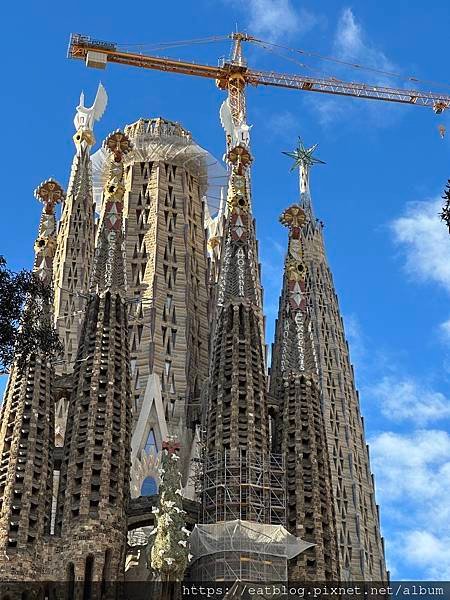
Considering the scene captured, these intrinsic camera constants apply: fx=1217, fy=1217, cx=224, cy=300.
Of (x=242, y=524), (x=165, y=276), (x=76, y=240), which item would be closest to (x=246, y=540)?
(x=242, y=524)

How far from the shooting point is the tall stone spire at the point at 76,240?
5172cm

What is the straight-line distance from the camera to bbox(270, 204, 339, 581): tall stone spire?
3941 cm

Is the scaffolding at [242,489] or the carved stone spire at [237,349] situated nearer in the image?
the scaffolding at [242,489]

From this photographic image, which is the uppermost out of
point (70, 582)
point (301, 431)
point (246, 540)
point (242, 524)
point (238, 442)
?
point (301, 431)

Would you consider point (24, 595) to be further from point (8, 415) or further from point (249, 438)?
point (249, 438)

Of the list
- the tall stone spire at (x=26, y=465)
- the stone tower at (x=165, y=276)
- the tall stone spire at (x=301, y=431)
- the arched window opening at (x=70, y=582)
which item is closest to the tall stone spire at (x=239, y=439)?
the tall stone spire at (x=301, y=431)

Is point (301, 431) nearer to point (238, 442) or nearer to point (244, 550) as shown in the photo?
point (238, 442)

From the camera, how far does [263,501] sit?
39.2 meters

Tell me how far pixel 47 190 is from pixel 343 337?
20.4 metres

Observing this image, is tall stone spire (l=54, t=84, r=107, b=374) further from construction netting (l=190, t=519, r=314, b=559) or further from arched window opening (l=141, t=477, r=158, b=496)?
construction netting (l=190, t=519, r=314, b=559)

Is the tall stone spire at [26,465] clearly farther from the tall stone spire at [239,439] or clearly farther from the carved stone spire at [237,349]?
the carved stone spire at [237,349]

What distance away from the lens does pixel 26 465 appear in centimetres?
3822

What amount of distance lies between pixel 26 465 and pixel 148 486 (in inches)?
333

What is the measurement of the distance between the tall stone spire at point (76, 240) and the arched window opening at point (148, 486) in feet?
22.2
